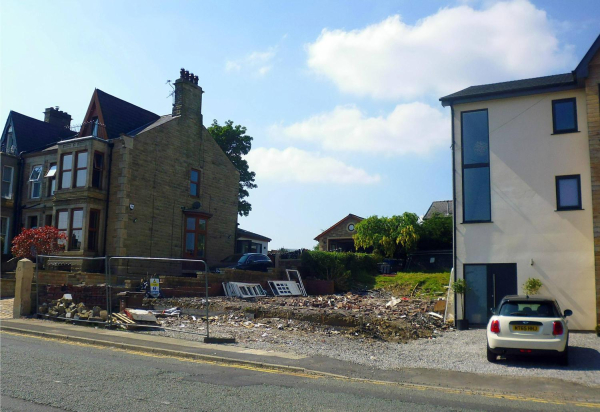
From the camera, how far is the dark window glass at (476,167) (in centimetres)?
1797

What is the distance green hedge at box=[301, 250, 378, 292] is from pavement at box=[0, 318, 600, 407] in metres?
17.5

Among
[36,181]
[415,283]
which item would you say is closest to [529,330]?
[415,283]

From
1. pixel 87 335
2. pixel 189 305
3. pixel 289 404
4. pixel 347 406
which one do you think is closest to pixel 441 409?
pixel 347 406

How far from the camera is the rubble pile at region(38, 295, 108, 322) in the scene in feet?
53.4

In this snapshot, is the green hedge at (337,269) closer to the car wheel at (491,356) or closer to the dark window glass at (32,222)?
the dark window glass at (32,222)

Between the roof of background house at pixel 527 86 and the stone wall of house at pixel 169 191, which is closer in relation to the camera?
the roof of background house at pixel 527 86

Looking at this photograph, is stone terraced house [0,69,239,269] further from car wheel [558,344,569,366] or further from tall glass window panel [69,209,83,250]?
car wheel [558,344,569,366]

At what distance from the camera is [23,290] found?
700 inches

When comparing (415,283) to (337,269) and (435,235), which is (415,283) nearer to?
(337,269)

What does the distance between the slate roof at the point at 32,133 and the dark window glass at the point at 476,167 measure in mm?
27207

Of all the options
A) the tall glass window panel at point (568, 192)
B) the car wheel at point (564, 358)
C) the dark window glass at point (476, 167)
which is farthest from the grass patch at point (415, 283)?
the car wheel at point (564, 358)

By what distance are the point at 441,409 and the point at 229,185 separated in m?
29.7

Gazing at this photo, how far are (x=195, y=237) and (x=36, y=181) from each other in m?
10.2

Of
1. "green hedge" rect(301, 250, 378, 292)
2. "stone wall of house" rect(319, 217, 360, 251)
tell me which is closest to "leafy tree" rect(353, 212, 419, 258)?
"green hedge" rect(301, 250, 378, 292)
